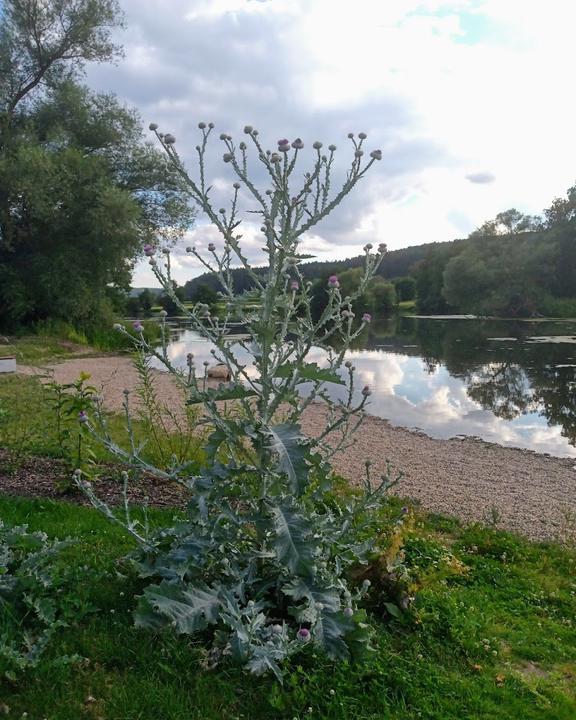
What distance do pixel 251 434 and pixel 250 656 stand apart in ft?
3.21

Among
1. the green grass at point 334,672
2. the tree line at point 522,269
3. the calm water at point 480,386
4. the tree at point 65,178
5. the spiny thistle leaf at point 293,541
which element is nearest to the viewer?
the green grass at point 334,672

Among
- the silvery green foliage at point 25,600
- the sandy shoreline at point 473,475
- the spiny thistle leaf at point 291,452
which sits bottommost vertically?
the sandy shoreline at point 473,475

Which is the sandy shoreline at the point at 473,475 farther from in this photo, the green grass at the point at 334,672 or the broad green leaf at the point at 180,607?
the broad green leaf at the point at 180,607

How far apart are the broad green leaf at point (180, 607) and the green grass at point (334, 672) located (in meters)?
0.12

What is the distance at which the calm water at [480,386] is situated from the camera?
38.5 ft

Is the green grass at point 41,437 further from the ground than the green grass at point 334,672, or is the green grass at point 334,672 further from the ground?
the green grass at point 41,437

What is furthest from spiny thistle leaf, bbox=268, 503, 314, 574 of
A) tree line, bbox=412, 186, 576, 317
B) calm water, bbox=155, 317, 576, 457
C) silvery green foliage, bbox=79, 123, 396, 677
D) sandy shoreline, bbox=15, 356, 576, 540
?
tree line, bbox=412, 186, 576, 317

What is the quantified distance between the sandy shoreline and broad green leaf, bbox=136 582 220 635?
3347 mm

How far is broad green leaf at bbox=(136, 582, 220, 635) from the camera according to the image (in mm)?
2555

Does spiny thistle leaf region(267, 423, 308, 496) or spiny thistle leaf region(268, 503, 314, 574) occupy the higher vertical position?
spiny thistle leaf region(267, 423, 308, 496)

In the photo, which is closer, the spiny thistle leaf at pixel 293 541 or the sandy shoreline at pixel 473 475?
the spiny thistle leaf at pixel 293 541

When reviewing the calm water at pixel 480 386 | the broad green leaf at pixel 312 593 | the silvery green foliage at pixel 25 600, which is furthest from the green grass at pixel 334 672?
the calm water at pixel 480 386

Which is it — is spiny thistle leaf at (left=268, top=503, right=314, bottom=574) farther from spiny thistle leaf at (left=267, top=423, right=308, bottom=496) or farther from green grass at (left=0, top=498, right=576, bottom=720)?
green grass at (left=0, top=498, right=576, bottom=720)

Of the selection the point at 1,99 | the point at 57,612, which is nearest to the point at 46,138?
the point at 1,99
